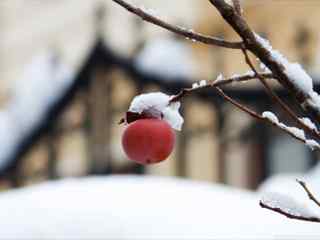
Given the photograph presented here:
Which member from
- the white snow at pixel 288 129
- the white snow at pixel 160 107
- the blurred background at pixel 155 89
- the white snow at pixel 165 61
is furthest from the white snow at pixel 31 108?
the white snow at pixel 288 129

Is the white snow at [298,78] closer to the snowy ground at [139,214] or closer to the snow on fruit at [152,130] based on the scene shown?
the snow on fruit at [152,130]

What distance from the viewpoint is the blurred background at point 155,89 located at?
521cm

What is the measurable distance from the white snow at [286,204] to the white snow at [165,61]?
4.01 m

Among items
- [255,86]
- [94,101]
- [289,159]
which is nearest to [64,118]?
[94,101]

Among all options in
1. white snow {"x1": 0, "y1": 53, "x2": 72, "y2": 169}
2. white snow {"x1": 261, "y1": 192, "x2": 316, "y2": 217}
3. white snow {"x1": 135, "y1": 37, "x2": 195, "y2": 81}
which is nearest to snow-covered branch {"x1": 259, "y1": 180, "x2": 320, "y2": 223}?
white snow {"x1": 261, "y1": 192, "x2": 316, "y2": 217}

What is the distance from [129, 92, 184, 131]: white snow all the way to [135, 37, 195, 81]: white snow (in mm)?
3965

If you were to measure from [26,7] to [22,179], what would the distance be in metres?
2.94

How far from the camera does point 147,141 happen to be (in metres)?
1.04

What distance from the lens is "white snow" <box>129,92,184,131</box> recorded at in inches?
40.2

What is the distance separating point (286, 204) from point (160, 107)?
18cm

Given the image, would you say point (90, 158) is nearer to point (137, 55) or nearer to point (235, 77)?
point (137, 55)

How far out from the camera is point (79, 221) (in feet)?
8.37

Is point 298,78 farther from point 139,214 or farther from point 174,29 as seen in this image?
point 139,214

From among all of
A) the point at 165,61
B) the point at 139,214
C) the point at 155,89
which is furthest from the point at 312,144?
the point at 165,61
